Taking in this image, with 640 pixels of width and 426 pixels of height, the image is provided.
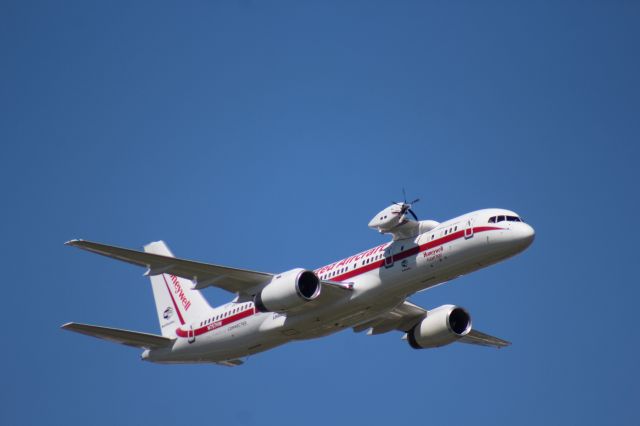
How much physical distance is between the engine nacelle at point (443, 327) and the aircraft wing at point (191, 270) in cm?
1123

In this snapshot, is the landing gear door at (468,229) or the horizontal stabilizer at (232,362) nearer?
the landing gear door at (468,229)

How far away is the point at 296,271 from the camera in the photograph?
169ft

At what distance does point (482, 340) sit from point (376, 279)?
14.6 m

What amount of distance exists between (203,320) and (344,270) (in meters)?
9.16

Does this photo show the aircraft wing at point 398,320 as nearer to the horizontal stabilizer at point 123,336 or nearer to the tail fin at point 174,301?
the tail fin at point 174,301

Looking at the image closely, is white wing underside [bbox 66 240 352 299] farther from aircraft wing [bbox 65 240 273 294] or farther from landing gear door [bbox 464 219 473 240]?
landing gear door [bbox 464 219 473 240]

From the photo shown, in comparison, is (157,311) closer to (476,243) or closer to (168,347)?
(168,347)

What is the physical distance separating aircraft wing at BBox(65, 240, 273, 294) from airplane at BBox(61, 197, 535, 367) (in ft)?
0.16

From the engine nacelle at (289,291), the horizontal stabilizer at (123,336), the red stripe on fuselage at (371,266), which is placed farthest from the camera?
the horizontal stabilizer at (123,336)

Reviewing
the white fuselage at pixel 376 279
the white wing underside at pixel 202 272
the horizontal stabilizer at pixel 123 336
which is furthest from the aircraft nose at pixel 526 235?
the horizontal stabilizer at pixel 123 336

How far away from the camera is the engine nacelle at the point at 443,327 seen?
59.0m

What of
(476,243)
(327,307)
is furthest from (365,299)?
(476,243)

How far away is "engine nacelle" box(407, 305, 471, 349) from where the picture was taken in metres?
59.0

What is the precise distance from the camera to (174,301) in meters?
61.2
